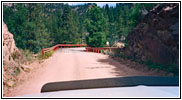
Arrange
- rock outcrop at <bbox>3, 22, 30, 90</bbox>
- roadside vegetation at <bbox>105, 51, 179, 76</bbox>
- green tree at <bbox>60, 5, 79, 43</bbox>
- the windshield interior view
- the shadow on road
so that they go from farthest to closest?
green tree at <bbox>60, 5, 79, 43</bbox> < the shadow on road < roadside vegetation at <bbox>105, 51, 179, 76</bbox> < rock outcrop at <bbox>3, 22, 30, 90</bbox> < the windshield interior view

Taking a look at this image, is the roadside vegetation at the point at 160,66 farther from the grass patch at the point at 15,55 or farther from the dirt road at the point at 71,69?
the grass patch at the point at 15,55

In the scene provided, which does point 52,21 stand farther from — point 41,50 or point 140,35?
point 140,35

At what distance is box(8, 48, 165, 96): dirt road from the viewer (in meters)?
6.07

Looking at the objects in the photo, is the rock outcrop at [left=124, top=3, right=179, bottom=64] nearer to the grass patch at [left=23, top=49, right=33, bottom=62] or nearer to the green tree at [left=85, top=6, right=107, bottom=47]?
the green tree at [left=85, top=6, right=107, bottom=47]

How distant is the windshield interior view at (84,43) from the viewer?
20.2ft

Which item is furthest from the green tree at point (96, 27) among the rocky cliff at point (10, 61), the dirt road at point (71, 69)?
the rocky cliff at point (10, 61)

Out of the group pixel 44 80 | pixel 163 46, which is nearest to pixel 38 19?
pixel 44 80

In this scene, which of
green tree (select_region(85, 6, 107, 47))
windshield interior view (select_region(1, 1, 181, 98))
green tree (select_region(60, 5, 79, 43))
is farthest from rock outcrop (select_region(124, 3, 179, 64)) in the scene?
green tree (select_region(60, 5, 79, 43))

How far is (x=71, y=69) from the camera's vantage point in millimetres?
6551

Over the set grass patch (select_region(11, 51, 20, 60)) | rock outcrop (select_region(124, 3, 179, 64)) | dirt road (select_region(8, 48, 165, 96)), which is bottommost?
dirt road (select_region(8, 48, 165, 96))

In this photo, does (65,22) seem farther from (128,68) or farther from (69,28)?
(128,68)

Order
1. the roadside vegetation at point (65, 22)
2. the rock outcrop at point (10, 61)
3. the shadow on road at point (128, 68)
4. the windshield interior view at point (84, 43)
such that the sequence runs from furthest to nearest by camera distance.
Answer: the shadow on road at point (128, 68), the rock outcrop at point (10, 61), the windshield interior view at point (84, 43), the roadside vegetation at point (65, 22)

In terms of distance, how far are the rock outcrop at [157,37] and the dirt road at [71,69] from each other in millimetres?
691

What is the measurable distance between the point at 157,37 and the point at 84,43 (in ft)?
8.05
